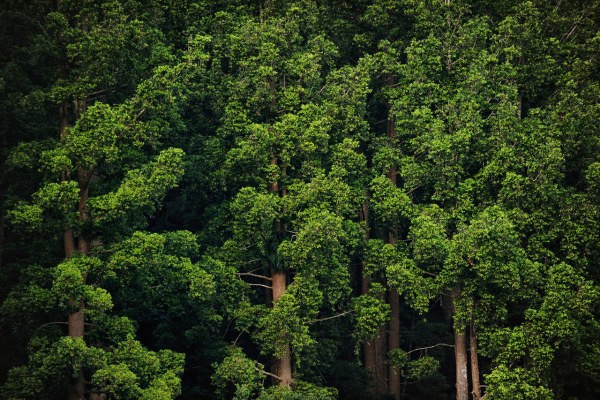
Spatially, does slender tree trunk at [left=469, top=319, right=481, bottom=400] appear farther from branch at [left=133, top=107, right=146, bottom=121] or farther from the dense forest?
branch at [left=133, top=107, right=146, bottom=121]

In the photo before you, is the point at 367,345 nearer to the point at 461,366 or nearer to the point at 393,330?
the point at 393,330

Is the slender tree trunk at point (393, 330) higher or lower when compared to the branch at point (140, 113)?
lower

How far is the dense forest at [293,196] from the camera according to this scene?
33.5 m

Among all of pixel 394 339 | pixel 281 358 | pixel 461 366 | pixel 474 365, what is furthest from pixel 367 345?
pixel 281 358

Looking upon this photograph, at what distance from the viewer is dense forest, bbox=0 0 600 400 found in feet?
110

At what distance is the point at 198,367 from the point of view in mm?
37719

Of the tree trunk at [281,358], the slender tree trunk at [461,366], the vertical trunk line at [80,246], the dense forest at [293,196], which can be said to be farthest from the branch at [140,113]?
the slender tree trunk at [461,366]

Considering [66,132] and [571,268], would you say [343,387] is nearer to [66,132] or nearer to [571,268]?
[571,268]

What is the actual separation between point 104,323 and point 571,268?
13.7 m

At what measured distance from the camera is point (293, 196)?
122 ft

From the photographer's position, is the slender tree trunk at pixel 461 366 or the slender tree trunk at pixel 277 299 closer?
the slender tree trunk at pixel 277 299

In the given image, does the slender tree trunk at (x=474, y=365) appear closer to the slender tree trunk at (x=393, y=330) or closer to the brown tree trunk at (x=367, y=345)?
the slender tree trunk at (x=393, y=330)

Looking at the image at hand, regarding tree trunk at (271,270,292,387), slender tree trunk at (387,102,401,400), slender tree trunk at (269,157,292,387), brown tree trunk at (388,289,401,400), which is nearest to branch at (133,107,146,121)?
slender tree trunk at (269,157,292,387)

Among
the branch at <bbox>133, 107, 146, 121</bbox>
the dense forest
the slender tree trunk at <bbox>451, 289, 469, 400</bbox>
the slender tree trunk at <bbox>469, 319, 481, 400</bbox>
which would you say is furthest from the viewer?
the slender tree trunk at <bbox>451, 289, 469, 400</bbox>
